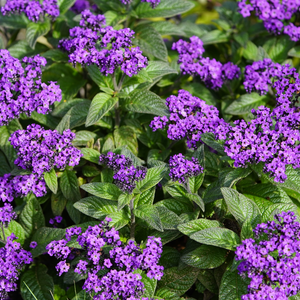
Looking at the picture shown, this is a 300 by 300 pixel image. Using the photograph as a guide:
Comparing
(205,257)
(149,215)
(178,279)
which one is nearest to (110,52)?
(149,215)

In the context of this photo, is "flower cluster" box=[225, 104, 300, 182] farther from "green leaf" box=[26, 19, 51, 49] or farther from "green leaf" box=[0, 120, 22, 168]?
"green leaf" box=[26, 19, 51, 49]

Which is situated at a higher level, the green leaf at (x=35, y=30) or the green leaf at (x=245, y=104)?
the green leaf at (x=35, y=30)

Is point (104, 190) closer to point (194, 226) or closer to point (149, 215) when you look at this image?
point (149, 215)

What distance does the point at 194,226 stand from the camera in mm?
3588

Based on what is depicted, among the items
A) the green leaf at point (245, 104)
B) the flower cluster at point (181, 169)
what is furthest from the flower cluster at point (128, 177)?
the green leaf at point (245, 104)

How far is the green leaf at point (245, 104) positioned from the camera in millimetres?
4877

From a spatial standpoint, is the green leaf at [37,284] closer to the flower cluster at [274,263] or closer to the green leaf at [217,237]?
the green leaf at [217,237]

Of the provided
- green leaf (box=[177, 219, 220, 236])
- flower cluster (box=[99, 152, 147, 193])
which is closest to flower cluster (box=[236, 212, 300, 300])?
green leaf (box=[177, 219, 220, 236])

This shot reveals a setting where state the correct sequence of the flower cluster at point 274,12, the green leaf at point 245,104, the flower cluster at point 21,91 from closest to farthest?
1. the flower cluster at point 21,91
2. the green leaf at point 245,104
3. the flower cluster at point 274,12

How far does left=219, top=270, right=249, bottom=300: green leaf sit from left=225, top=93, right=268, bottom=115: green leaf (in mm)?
2078

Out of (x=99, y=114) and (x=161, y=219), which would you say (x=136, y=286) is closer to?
(x=161, y=219)

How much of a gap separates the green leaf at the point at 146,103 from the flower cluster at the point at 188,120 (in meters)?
0.20

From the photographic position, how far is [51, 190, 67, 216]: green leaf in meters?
4.26

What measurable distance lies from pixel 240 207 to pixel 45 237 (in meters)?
1.95
